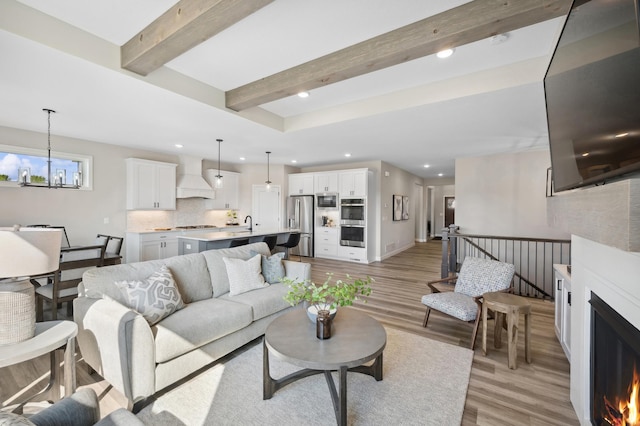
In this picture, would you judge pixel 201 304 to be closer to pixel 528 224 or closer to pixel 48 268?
pixel 48 268

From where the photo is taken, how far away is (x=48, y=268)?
5.39ft

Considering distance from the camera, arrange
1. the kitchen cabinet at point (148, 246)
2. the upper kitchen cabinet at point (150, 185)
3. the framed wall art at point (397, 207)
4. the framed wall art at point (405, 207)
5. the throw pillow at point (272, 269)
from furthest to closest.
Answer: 1. the framed wall art at point (405, 207)
2. the framed wall art at point (397, 207)
3. the upper kitchen cabinet at point (150, 185)
4. the kitchen cabinet at point (148, 246)
5. the throw pillow at point (272, 269)

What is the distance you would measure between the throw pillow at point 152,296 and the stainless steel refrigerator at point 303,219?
5360 millimetres

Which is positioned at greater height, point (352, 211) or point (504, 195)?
point (504, 195)

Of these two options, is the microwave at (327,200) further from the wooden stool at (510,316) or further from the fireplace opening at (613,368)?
the fireplace opening at (613,368)

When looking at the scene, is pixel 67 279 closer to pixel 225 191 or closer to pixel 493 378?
pixel 225 191

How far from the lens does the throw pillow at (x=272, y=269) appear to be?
10.8ft

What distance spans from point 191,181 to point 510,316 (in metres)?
6.52

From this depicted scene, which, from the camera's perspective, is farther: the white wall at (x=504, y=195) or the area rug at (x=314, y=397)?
the white wall at (x=504, y=195)

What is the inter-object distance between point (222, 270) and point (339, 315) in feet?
4.70

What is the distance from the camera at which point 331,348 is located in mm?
1800

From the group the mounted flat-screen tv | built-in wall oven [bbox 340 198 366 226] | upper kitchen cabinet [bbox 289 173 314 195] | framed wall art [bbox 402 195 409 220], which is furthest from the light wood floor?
framed wall art [bbox 402 195 409 220]

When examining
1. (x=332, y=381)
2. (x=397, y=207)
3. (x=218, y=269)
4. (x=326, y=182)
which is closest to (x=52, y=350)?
(x=218, y=269)

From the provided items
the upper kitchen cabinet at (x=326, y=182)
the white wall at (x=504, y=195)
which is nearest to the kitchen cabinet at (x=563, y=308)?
the white wall at (x=504, y=195)
